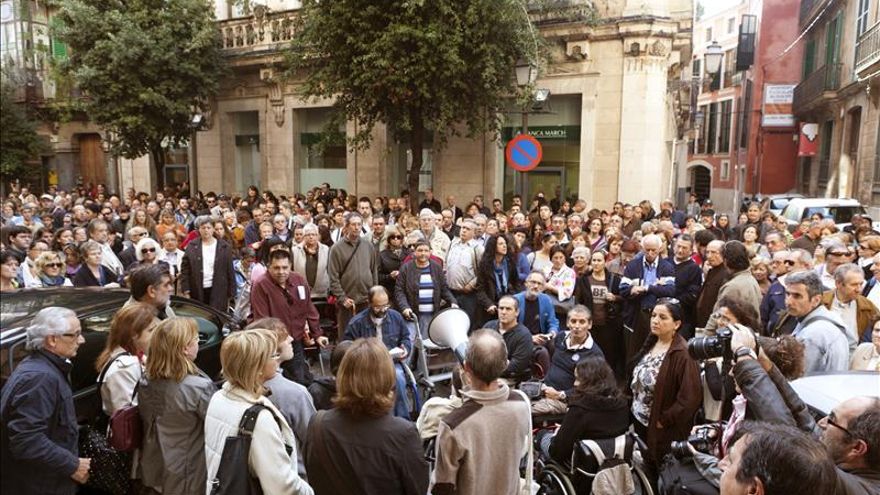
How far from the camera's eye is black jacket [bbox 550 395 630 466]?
3770 millimetres

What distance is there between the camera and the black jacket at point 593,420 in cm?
377

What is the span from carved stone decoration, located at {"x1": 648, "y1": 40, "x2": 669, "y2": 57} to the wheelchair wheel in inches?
450

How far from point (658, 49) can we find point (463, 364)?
11.8m

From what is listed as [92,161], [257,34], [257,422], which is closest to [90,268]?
[257,422]

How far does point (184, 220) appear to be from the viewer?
12.4 metres

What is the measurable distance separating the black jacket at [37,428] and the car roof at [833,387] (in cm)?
397

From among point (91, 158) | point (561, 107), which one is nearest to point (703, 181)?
point (561, 107)

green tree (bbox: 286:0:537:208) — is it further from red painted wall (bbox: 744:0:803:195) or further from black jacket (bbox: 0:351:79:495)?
black jacket (bbox: 0:351:79:495)

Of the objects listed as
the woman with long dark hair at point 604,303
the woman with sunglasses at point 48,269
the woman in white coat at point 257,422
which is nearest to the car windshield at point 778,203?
the woman with long dark hair at point 604,303

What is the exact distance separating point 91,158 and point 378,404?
21153mm

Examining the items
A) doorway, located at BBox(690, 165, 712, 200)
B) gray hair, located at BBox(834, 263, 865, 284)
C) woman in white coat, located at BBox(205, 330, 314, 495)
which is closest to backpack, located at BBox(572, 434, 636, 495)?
woman in white coat, located at BBox(205, 330, 314, 495)

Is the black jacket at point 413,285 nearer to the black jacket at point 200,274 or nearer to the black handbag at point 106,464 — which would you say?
the black jacket at point 200,274

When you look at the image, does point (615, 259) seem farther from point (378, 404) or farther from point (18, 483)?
point (18, 483)

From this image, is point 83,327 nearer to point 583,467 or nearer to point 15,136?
point 15,136
